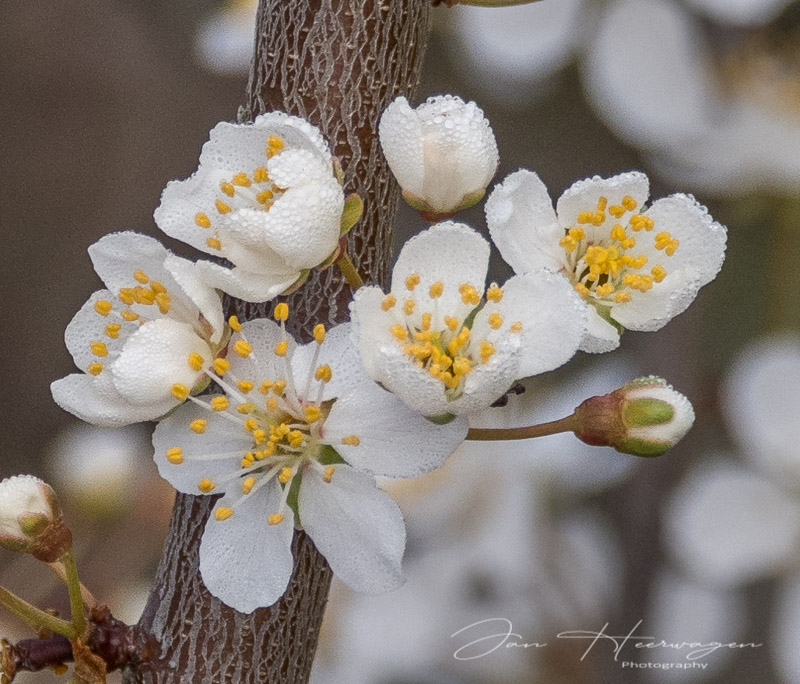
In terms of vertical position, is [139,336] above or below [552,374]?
above

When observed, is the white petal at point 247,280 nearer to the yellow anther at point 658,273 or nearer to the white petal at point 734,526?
the yellow anther at point 658,273

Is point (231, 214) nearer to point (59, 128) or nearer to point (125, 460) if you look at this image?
point (125, 460)

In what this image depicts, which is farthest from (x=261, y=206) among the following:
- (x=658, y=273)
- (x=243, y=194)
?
(x=658, y=273)

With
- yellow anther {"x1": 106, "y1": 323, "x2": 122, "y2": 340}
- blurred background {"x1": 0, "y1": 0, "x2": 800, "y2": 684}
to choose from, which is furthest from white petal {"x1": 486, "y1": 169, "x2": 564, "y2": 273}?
blurred background {"x1": 0, "y1": 0, "x2": 800, "y2": 684}

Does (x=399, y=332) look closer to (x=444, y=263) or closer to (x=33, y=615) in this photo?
(x=444, y=263)

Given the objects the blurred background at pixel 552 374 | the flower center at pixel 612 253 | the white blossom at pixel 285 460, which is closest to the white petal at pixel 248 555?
the white blossom at pixel 285 460
